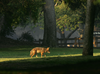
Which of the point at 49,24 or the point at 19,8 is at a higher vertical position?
the point at 19,8

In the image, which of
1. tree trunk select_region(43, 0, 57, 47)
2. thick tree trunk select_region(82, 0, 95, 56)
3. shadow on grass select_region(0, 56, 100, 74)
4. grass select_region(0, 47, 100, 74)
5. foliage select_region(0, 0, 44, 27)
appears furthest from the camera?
tree trunk select_region(43, 0, 57, 47)

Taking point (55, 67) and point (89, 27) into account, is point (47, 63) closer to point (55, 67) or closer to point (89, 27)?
point (55, 67)

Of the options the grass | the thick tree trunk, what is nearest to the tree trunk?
the thick tree trunk

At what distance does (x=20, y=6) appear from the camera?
2623 centimetres

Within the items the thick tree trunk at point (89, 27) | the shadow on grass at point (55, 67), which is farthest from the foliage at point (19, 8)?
the shadow on grass at point (55, 67)

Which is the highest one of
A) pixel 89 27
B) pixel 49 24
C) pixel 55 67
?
pixel 49 24

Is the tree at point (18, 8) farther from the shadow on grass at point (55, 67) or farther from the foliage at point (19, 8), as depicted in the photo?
the shadow on grass at point (55, 67)

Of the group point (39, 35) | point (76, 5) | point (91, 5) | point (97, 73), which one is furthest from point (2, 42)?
point (39, 35)

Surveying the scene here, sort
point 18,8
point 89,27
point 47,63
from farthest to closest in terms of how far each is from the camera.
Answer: point 18,8 < point 89,27 < point 47,63

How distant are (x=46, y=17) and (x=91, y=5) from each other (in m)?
20.3

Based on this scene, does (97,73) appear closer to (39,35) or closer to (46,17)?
(46,17)

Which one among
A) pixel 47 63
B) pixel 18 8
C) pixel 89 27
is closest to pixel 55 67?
pixel 47 63

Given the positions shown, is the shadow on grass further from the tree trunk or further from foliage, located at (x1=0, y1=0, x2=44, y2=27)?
the tree trunk

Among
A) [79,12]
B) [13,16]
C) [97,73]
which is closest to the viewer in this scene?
[97,73]
